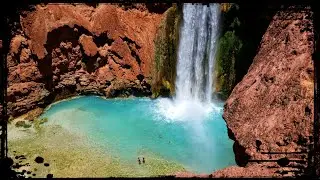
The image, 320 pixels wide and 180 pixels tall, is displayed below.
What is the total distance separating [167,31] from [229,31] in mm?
3578

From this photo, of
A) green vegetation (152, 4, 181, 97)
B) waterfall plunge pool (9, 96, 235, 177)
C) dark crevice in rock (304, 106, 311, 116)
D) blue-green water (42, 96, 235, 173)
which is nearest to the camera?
dark crevice in rock (304, 106, 311, 116)

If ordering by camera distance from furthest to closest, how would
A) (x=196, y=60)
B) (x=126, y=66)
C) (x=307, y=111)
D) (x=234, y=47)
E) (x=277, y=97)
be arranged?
(x=126, y=66)
(x=196, y=60)
(x=234, y=47)
(x=277, y=97)
(x=307, y=111)

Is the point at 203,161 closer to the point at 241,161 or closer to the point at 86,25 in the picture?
the point at 241,161

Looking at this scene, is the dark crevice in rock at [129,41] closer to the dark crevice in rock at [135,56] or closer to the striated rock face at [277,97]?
the dark crevice in rock at [135,56]

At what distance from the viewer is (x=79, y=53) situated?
2248 centimetres

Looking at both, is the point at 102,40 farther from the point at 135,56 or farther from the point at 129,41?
the point at 135,56

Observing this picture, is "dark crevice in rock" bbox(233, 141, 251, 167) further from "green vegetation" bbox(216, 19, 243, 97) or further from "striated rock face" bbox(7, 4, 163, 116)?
"striated rock face" bbox(7, 4, 163, 116)

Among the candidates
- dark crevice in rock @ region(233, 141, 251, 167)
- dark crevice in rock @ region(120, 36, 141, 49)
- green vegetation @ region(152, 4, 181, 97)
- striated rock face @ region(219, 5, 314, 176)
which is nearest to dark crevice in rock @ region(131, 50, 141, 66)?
dark crevice in rock @ region(120, 36, 141, 49)

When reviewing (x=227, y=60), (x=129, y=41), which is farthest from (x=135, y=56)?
(x=227, y=60)

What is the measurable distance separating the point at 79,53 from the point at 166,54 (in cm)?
514

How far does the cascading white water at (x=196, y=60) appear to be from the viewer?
22.1 meters

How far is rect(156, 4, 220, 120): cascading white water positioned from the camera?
2214 centimetres

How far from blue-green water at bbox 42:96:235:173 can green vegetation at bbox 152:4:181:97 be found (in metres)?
0.85

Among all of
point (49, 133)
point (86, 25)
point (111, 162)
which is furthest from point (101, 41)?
point (111, 162)
